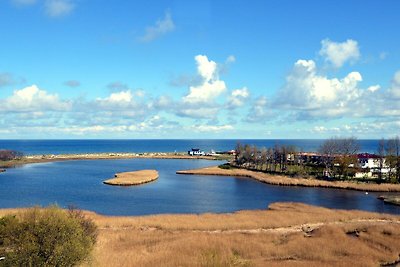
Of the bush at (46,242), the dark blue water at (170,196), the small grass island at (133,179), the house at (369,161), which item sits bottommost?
the dark blue water at (170,196)

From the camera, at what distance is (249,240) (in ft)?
157

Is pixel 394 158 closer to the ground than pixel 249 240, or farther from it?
farther from it

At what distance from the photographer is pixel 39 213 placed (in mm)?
35875

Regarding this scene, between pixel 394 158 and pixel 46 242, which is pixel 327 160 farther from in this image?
pixel 46 242

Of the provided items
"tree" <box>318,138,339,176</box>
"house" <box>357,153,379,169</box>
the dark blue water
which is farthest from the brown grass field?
"house" <box>357,153,379,169</box>

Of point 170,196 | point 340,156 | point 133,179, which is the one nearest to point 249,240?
point 170,196

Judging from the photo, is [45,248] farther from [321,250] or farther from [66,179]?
[66,179]

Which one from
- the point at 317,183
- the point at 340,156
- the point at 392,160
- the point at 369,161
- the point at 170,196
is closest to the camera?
the point at 170,196

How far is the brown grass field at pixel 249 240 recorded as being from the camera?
132ft

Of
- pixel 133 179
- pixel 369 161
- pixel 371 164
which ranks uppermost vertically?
pixel 369 161

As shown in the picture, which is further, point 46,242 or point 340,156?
point 340,156

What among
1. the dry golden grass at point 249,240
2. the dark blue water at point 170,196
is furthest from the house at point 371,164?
the dry golden grass at point 249,240

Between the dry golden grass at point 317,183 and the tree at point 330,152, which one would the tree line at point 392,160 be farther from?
the tree at point 330,152

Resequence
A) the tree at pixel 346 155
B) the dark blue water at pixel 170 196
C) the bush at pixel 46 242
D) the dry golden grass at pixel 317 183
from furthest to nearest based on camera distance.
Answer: the tree at pixel 346 155 < the dry golden grass at pixel 317 183 < the dark blue water at pixel 170 196 < the bush at pixel 46 242
